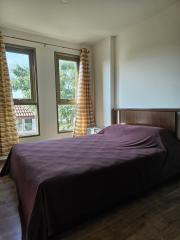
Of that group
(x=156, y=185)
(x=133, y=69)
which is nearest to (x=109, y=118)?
(x=133, y=69)

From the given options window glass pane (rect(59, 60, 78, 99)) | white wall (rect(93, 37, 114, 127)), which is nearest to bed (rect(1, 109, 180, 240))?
white wall (rect(93, 37, 114, 127))

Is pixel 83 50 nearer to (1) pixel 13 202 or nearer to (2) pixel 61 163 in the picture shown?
(2) pixel 61 163

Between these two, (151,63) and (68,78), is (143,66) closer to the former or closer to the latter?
(151,63)

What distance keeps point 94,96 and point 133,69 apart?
1.28 meters

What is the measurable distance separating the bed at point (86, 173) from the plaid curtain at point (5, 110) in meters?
0.69

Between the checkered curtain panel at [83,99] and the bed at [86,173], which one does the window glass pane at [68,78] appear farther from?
the bed at [86,173]

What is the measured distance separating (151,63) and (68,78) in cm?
195

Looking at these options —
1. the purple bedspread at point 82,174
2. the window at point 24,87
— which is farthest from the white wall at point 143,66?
the window at point 24,87

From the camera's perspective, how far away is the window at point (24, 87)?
3.59m

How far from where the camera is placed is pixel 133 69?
354 centimetres

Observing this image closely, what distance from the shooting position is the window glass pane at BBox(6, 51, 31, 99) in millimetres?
3578

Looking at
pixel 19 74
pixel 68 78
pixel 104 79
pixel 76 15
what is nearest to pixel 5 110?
pixel 19 74

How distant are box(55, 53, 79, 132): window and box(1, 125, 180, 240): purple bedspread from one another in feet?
5.27

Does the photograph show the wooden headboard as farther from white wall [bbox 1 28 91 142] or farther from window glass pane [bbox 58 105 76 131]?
white wall [bbox 1 28 91 142]
